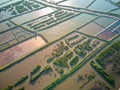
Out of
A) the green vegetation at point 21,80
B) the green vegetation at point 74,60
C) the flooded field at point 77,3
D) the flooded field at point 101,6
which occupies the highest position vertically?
the green vegetation at point 74,60

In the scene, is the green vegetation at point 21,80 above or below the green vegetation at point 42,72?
below

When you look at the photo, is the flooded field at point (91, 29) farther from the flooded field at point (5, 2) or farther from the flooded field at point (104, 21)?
the flooded field at point (5, 2)

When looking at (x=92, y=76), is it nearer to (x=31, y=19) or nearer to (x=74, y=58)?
(x=74, y=58)

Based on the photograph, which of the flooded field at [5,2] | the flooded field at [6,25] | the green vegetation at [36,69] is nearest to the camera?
the green vegetation at [36,69]

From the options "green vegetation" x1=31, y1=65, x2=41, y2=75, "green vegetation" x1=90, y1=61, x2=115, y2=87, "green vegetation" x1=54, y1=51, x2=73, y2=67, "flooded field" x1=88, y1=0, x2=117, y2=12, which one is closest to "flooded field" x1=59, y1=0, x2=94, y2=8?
"flooded field" x1=88, y1=0, x2=117, y2=12

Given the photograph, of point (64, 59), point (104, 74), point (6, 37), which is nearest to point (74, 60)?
point (64, 59)

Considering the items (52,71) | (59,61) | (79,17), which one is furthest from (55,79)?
(79,17)

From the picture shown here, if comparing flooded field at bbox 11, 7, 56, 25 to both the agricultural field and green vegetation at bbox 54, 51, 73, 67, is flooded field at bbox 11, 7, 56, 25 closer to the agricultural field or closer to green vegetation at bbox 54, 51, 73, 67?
the agricultural field

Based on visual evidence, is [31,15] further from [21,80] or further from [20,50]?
[21,80]

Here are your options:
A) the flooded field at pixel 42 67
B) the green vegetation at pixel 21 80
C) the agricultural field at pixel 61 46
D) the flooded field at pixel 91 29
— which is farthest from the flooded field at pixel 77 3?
the green vegetation at pixel 21 80
